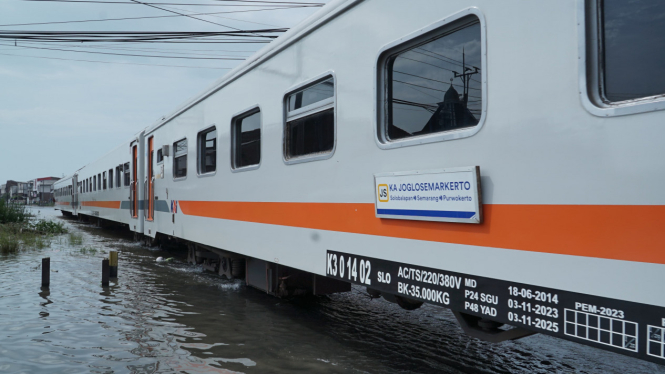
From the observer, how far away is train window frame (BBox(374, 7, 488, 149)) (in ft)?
10.5

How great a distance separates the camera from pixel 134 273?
10078 millimetres

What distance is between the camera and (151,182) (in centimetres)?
1162

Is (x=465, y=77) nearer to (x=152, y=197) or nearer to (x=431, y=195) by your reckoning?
(x=431, y=195)

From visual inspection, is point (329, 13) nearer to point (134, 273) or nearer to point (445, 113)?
point (445, 113)

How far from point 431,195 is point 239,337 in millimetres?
3219

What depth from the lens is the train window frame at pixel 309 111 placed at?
4.63 meters

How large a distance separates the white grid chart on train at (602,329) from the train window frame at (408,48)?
120 cm

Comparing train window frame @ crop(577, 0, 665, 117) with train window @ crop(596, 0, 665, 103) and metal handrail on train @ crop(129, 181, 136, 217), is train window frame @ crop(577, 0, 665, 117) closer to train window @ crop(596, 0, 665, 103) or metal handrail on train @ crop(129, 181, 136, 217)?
train window @ crop(596, 0, 665, 103)

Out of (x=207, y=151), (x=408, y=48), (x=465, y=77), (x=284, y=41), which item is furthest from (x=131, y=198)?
(x=465, y=77)

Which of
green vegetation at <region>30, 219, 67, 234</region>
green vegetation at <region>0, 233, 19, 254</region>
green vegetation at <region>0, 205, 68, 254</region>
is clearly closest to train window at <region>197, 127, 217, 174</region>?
green vegetation at <region>0, 233, 19, 254</region>

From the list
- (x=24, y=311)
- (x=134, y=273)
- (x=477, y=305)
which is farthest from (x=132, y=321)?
(x=477, y=305)

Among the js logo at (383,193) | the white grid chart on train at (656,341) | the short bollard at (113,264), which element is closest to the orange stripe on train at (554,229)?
the js logo at (383,193)

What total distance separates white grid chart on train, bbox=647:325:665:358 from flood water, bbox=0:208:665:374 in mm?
2436

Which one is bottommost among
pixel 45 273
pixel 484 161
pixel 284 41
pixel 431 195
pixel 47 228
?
pixel 45 273
